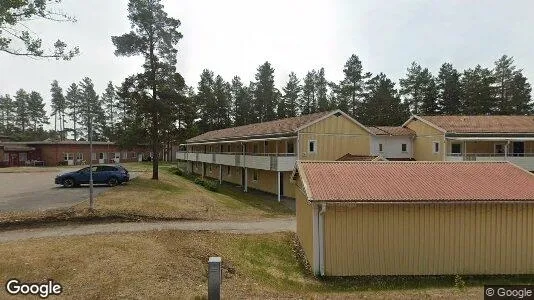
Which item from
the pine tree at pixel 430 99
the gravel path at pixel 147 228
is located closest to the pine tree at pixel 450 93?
the pine tree at pixel 430 99

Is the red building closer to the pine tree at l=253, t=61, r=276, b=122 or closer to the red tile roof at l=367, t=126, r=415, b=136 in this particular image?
the pine tree at l=253, t=61, r=276, b=122

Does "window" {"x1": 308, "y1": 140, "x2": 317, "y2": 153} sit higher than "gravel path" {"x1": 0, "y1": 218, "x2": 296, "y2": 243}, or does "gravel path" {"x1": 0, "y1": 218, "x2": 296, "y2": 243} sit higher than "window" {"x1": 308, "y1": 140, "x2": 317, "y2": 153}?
"window" {"x1": 308, "y1": 140, "x2": 317, "y2": 153}

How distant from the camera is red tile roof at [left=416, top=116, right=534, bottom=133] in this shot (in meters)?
35.5

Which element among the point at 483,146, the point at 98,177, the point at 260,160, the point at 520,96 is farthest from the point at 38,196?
the point at 520,96

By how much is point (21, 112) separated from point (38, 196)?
8695 centimetres

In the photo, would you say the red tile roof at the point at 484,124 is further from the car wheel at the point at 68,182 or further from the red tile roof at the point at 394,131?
the car wheel at the point at 68,182

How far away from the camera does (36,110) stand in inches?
3799

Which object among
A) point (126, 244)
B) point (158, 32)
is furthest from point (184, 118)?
point (126, 244)

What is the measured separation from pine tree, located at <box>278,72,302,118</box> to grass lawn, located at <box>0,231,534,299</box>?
216 feet

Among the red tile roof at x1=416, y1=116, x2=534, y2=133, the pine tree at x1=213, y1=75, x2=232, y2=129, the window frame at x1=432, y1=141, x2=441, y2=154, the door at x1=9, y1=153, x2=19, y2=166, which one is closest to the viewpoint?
the red tile roof at x1=416, y1=116, x2=534, y2=133

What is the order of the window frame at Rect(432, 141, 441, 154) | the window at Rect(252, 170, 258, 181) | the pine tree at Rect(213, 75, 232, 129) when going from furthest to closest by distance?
the pine tree at Rect(213, 75, 232, 129), the window at Rect(252, 170, 258, 181), the window frame at Rect(432, 141, 441, 154)

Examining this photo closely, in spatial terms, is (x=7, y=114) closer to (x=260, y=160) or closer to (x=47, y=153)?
(x=47, y=153)

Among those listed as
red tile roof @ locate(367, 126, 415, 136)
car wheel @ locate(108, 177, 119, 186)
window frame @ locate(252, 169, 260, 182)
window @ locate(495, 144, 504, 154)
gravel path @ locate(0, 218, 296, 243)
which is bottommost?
gravel path @ locate(0, 218, 296, 243)

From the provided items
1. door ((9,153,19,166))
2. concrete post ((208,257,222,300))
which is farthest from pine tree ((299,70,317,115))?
concrete post ((208,257,222,300))
